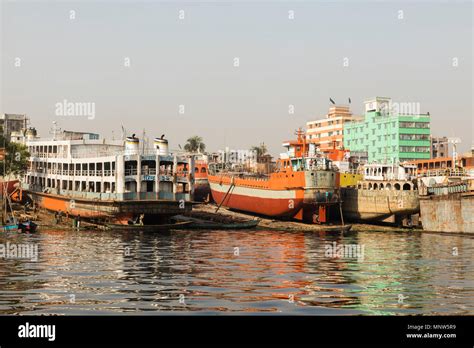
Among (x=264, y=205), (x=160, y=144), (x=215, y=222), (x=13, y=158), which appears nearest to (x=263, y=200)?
(x=264, y=205)

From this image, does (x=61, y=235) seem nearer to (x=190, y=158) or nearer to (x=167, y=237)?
(x=167, y=237)

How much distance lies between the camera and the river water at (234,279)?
61.6ft

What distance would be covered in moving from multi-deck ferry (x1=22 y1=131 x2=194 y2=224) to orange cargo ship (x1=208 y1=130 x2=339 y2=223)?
39.2 ft

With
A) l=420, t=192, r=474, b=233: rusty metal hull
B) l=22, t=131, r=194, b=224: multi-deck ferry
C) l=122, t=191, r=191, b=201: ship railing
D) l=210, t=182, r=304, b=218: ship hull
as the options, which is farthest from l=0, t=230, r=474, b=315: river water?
l=210, t=182, r=304, b=218: ship hull

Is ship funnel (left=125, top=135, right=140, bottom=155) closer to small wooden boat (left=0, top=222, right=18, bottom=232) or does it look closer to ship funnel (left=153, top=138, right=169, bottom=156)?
ship funnel (left=153, top=138, right=169, bottom=156)

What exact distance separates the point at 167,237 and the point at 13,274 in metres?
24.8

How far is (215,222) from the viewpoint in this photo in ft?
225

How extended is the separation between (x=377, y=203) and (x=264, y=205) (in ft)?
48.2

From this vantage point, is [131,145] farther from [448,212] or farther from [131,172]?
[448,212]

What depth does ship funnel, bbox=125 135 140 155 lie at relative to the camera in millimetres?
63531

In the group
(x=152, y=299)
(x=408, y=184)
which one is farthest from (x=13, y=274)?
(x=408, y=184)

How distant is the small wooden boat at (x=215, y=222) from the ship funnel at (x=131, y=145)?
10.0 metres

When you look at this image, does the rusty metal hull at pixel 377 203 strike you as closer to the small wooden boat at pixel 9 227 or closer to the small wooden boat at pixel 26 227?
the small wooden boat at pixel 26 227

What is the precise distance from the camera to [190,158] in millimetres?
66000
